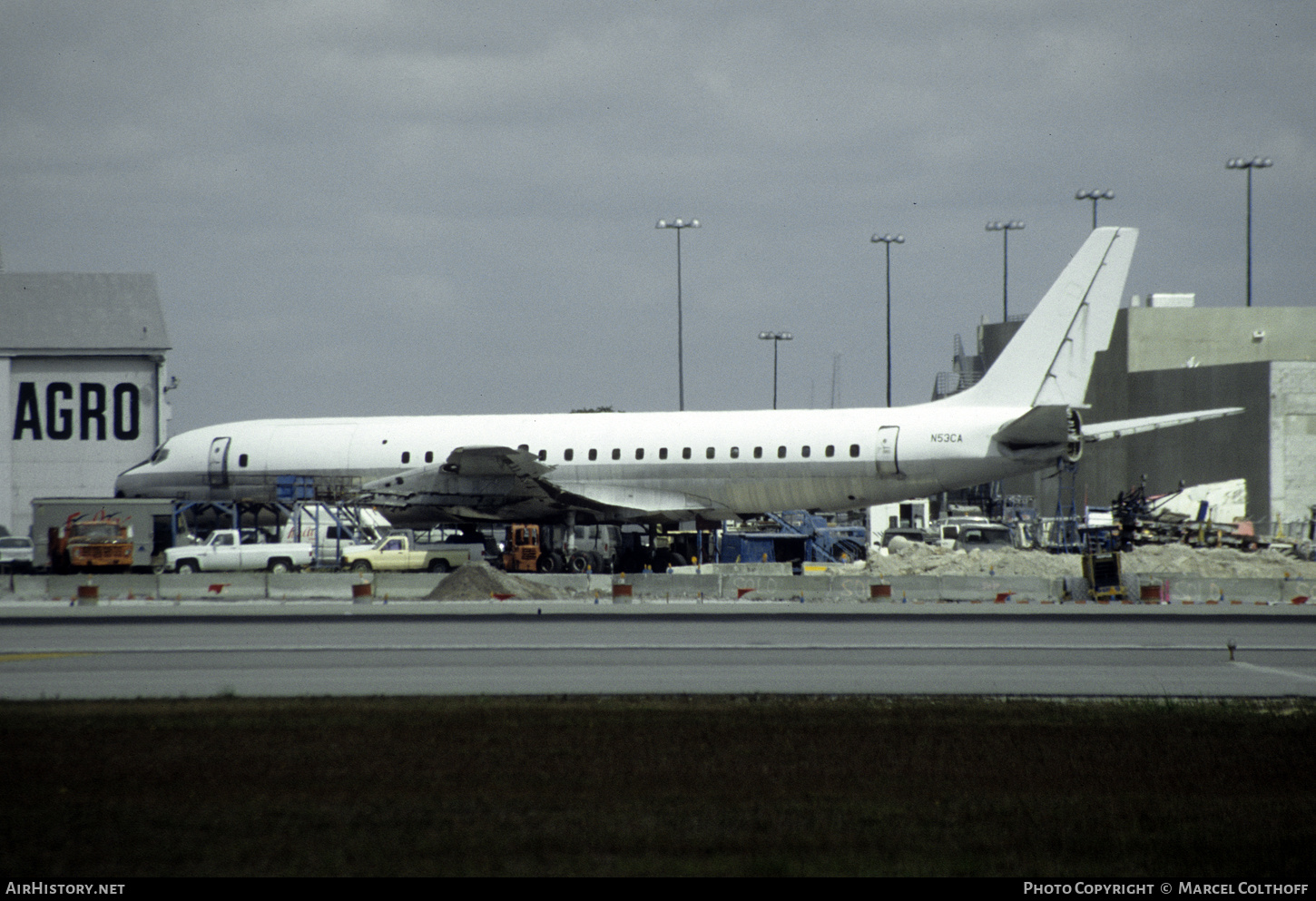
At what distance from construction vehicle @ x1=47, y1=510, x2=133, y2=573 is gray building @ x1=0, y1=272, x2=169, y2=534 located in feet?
57.4

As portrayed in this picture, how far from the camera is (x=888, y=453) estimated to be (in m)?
35.1

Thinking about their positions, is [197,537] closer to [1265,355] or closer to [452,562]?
[452,562]

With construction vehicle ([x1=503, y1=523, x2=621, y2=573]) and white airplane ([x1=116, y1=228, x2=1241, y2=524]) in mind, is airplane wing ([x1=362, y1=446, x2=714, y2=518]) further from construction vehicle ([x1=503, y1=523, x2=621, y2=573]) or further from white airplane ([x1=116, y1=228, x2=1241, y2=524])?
construction vehicle ([x1=503, y1=523, x2=621, y2=573])

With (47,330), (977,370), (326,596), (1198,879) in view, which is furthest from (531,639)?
(977,370)

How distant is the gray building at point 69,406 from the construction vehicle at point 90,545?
57.4 feet

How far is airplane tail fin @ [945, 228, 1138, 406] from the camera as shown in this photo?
36781mm

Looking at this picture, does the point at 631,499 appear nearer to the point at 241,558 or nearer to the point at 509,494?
the point at 509,494

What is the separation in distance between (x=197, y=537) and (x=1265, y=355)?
61893mm

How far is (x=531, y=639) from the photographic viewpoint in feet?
Answer: 66.6

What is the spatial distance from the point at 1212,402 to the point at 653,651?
56715mm

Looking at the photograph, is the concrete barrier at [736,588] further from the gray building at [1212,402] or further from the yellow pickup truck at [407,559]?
the gray building at [1212,402]

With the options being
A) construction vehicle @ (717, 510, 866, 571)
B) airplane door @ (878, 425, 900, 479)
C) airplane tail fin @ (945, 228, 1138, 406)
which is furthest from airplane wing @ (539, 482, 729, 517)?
airplane tail fin @ (945, 228, 1138, 406)

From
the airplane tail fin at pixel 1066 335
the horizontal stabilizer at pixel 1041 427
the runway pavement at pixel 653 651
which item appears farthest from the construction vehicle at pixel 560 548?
the horizontal stabilizer at pixel 1041 427

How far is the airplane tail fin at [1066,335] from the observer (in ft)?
121
